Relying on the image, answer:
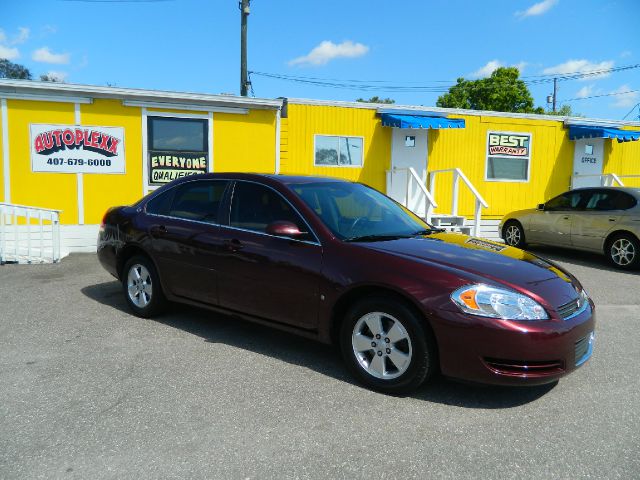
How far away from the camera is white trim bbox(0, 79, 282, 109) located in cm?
978

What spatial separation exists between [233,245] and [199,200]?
2.74 feet

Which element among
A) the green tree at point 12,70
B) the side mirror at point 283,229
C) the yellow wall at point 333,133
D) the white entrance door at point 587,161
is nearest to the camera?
the side mirror at point 283,229

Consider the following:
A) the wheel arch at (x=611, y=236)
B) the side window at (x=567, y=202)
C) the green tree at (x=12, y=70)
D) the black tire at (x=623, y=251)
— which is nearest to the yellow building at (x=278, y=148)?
the side window at (x=567, y=202)

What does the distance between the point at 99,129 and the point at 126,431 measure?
A: 8588 mm

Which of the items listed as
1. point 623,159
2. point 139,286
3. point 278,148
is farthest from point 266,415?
point 623,159

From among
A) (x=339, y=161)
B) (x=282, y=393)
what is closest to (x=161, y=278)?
(x=282, y=393)

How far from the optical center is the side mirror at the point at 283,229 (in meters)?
4.06

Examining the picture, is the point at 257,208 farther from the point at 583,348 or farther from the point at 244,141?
the point at 244,141

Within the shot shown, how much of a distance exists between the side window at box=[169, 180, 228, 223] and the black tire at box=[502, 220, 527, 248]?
26.5ft

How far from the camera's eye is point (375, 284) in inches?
145

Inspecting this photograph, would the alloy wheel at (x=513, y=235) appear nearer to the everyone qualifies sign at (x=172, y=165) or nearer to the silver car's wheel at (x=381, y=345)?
the everyone qualifies sign at (x=172, y=165)

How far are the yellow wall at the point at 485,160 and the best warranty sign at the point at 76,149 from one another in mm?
7170

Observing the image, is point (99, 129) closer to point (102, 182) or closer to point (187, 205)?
point (102, 182)

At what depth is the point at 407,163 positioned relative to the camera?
12703 millimetres
